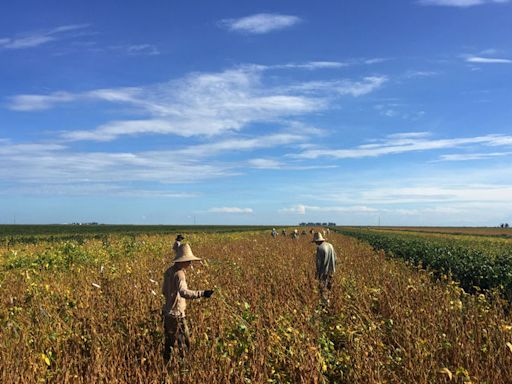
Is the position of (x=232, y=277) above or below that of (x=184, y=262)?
below

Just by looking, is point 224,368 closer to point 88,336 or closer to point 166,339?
point 166,339

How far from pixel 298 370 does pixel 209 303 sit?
6.98 feet

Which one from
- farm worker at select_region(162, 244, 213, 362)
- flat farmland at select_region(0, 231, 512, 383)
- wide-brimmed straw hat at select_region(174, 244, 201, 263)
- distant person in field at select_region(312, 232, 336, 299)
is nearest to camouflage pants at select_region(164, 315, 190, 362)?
farm worker at select_region(162, 244, 213, 362)

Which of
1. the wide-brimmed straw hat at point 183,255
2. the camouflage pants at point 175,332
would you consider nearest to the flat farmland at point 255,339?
the camouflage pants at point 175,332

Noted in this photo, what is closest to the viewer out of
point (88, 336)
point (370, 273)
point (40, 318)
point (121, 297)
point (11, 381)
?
point (11, 381)

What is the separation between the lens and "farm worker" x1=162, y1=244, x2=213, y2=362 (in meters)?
4.90

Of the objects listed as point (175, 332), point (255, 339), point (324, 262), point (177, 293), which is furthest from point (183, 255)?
point (324, 262)

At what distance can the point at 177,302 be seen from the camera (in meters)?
4.97

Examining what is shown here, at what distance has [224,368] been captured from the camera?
384 cm

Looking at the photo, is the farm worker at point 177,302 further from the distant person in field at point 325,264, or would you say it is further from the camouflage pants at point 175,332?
the distant person in field at point 325,264

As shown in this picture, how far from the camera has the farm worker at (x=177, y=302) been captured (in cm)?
490

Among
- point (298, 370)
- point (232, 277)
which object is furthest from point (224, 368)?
point (232, 277)

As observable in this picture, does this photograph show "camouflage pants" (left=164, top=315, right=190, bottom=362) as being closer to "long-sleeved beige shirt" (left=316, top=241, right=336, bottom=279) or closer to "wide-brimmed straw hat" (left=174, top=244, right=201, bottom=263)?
"wide-brimmed straw hat" (left=174, top=244, right=201, bottom=263)

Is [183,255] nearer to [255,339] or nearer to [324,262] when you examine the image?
[255,339]
